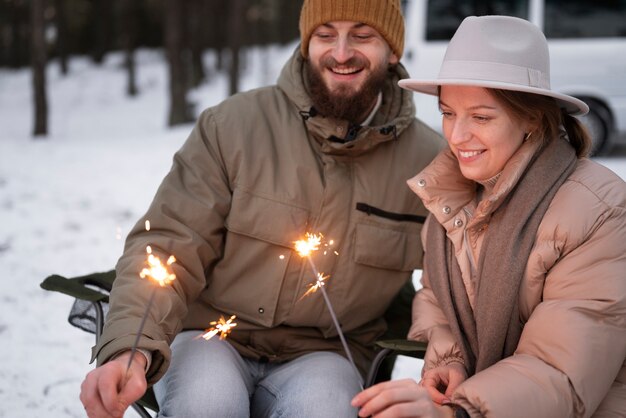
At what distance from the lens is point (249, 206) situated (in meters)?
2.67

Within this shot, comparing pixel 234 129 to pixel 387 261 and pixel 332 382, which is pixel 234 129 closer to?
pixel 387 261

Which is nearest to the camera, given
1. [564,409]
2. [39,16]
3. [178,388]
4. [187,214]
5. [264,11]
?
[564,409]

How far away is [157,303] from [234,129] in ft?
2.54

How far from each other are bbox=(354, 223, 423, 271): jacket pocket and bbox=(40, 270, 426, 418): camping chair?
0.99ft

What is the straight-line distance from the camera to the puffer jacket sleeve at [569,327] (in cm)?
188

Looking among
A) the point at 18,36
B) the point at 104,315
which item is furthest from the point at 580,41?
the point at 18,36

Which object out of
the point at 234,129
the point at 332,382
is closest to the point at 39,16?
the point at 234,129

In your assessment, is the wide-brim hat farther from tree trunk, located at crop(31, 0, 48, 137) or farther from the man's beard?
tree trunk, located at crop(31, 0, 48, 137)

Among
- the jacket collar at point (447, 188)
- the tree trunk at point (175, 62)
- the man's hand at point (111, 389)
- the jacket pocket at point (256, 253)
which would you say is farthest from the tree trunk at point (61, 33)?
the man's hand at point (111, 389)

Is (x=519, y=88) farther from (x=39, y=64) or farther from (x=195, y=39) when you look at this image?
(x=195, y=39)

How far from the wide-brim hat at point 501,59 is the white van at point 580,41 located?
630 cm

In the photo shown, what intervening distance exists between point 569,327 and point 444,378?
51 centimetres

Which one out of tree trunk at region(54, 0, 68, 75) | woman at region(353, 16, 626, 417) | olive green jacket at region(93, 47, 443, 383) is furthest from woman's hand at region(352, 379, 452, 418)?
tree trunk at region(54, 0, 68, 75)

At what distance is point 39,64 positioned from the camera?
39.7ft
